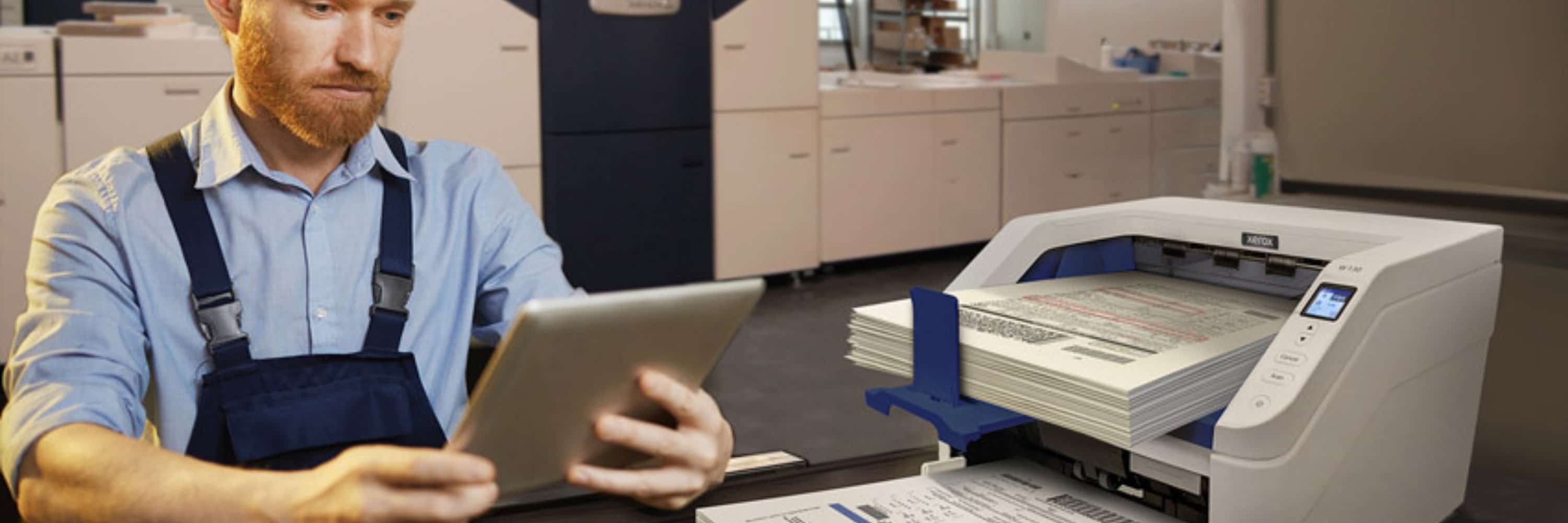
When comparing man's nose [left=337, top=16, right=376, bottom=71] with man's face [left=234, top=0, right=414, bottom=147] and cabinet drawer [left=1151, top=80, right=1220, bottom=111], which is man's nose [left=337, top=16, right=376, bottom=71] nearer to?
man's face [left=234, top=0, right=414, bottom=147]

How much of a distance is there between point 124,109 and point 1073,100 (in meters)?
3.88

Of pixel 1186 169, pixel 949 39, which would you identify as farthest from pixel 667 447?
pixel 949 39

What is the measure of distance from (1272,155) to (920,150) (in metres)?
3.03

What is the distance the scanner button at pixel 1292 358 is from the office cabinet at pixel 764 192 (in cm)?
406

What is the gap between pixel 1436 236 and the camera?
116 cm

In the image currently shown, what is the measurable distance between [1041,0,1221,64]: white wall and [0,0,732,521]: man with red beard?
19.6 feet

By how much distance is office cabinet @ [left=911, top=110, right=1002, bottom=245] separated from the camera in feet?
18.9

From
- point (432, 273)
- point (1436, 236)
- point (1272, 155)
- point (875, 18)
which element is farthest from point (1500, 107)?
point (875, 18)

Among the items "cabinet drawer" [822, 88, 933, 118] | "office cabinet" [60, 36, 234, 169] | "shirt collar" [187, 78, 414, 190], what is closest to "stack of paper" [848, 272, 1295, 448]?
"shirt collar" [187, 78, 414, 190]

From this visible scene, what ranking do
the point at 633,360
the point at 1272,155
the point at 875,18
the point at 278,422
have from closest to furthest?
the point at 633,360, the point at 278,422, the point at 1272,155, the point at 875,18

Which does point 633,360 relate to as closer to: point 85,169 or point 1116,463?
point 1116,463

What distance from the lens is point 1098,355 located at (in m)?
1.07

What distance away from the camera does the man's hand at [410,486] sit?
71 centimetres

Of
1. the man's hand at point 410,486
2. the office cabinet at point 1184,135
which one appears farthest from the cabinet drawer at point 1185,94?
the man's hand at point 410,486
